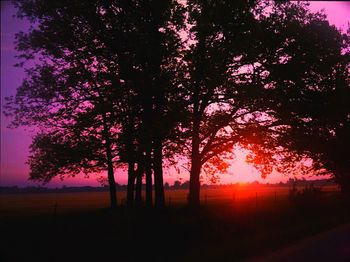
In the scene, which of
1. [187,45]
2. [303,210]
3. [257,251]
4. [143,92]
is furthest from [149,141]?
[303,210]

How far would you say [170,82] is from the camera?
23312 millimetres

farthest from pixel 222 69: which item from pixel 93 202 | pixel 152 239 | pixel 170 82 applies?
pixel 93 202

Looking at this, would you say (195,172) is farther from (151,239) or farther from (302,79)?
(151,239)

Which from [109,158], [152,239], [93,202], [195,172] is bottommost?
[152,239]

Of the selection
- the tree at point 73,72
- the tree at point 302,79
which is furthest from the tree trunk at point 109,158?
the tree at point 302,79

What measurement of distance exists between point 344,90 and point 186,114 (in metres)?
12.6

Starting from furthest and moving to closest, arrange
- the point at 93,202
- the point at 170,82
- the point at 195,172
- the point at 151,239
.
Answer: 1. the point at 93,202
2. the point at 195,172
3. the point at 170,82
4. the point at 151,239

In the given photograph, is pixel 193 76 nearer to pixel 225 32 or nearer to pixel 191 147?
pixel 225 32

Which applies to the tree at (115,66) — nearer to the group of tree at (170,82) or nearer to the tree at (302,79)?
the group of tree at (170,82)

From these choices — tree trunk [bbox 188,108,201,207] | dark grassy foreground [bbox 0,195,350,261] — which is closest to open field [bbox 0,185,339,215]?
tree trunk [bbox 188,108,201,207]

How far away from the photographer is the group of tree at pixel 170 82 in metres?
23.0

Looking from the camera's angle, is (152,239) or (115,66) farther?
(115,66)

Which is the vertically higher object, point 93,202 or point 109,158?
point 109,158

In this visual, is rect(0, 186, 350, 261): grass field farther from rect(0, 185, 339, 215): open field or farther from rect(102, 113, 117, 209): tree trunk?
rect(0, 185, 339, 215): open field
